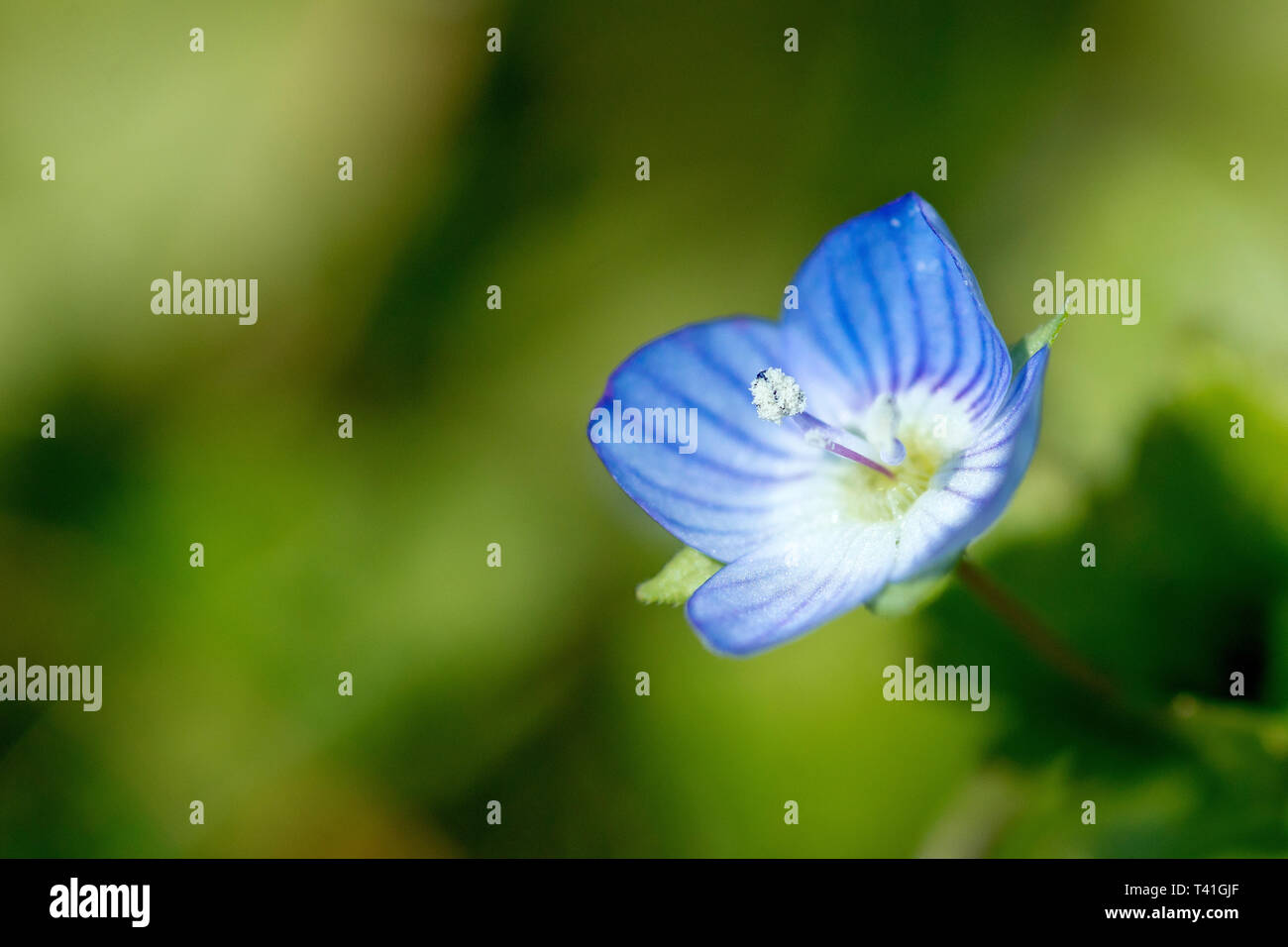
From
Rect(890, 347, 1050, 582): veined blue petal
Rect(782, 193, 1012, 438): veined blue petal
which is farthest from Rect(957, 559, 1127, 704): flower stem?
Rect(782, 193, 1012, 438): veined blue petal

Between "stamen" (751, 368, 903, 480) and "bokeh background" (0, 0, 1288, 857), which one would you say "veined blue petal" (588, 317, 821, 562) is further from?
"bokeh background" (0, 0, 1288, 857)

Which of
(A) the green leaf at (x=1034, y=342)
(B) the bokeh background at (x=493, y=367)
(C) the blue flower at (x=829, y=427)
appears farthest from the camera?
(B) the bokeh background at (x=493, y=367)

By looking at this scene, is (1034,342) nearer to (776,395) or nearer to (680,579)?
(776,395)

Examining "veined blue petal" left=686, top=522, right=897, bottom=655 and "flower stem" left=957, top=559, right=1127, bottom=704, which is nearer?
"veined blue petal" left=686, top=522, right=897, bottom=655

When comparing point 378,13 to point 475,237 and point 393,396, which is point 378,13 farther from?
point 393,396

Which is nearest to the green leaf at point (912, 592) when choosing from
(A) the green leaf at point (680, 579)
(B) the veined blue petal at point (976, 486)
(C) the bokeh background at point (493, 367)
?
(B) the veined blue petal at point (976, 486)

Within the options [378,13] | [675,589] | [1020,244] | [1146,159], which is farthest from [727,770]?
[378,13]

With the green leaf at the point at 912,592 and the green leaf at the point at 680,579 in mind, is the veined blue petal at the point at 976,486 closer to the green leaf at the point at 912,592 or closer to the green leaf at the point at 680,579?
the green leaf at the point at 912,592

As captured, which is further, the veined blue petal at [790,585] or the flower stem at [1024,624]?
the flower stem at [1024,624]
